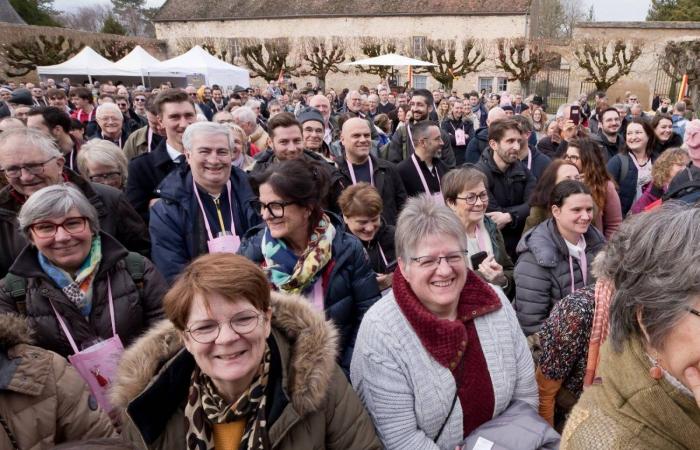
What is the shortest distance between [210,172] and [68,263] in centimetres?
114

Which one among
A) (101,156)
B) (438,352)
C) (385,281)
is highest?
(101,156)

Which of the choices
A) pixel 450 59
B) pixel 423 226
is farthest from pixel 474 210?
pixel 450 59

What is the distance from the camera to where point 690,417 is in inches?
44.3

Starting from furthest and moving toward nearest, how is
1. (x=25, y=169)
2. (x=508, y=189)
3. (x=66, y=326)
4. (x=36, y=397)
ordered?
1. (x=508, y=189)
2. (x=25, y=169)
3. (x=66, y=326)
4. (x=36, y=397)

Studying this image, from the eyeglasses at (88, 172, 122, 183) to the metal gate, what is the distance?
95.9 ft

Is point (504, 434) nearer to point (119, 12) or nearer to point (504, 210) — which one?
point (504, 210)

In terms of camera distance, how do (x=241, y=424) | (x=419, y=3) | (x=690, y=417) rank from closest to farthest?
(x=690, y=417) → (x=241, y=424) → (x=419, y=3)

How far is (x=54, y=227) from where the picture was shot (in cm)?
223

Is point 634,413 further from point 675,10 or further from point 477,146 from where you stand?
point 675,10

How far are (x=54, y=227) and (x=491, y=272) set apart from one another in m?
2.41

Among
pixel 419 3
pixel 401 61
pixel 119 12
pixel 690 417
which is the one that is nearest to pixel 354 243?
pixel 690 417

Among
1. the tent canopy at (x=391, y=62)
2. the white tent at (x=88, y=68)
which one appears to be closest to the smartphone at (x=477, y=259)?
the tent canopy at (x=391, y=62)

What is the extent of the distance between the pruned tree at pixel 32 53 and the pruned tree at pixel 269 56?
1137cm

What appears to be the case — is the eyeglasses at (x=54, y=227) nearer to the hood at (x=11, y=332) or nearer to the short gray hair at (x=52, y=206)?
the short gray hair at (x=52, y=206)
